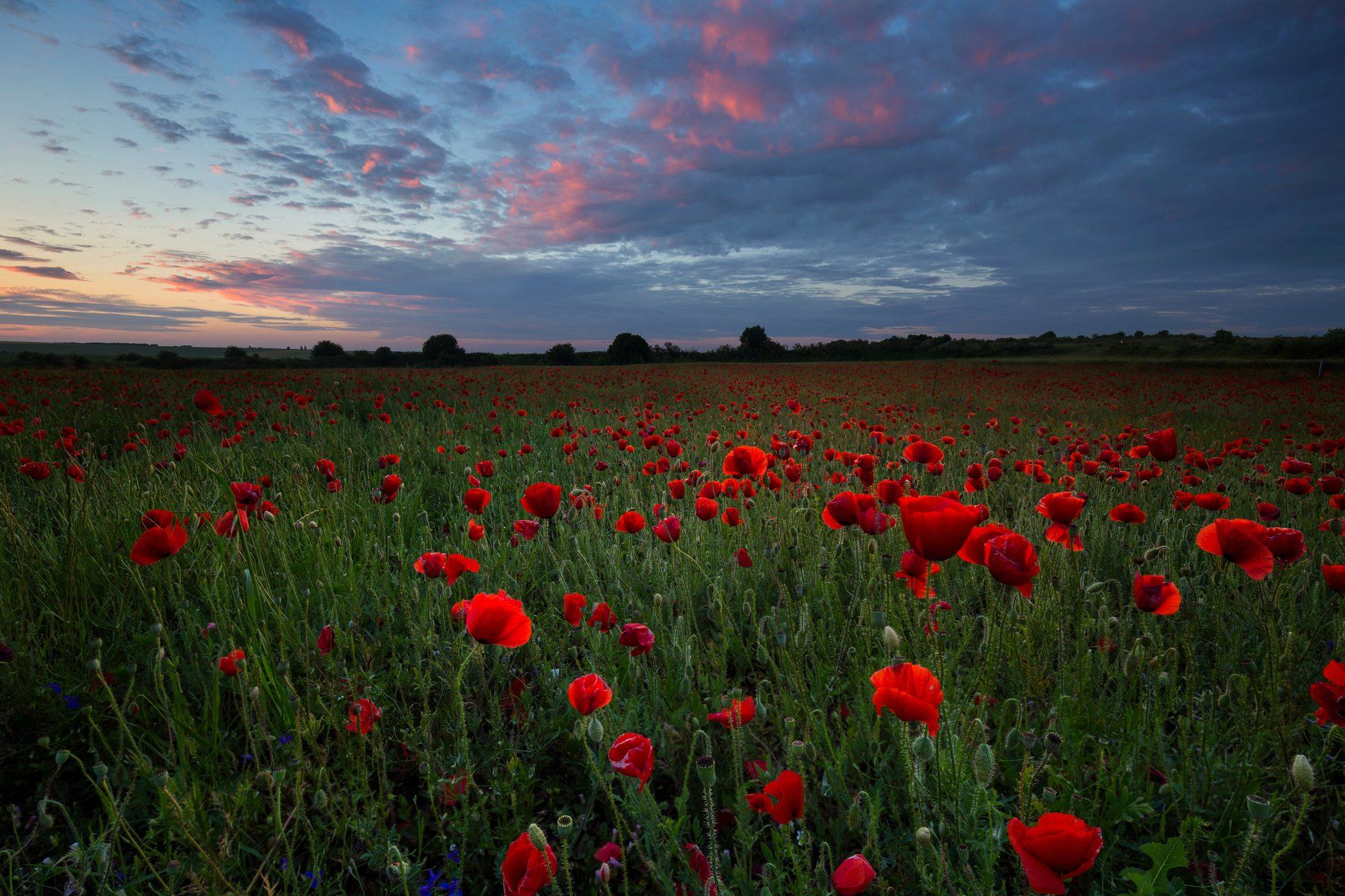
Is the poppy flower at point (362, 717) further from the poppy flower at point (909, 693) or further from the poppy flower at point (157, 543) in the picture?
the poppy flower at point (909, 693)

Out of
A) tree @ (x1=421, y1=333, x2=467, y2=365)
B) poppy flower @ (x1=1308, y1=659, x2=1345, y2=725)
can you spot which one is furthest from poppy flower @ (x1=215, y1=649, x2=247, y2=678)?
tree @ (x1=421, y1=333, x2=467, y2=365)

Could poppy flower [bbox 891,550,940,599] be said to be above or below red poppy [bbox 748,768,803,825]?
above

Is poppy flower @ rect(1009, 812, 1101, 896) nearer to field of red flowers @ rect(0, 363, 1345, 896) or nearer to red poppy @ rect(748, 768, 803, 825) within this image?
field of red flowers @ rect(0, 363, 1345, 896)

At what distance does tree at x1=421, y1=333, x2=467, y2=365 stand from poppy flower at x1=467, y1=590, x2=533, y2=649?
28.8 meters

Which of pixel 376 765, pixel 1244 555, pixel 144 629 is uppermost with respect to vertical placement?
pixel 1244 555

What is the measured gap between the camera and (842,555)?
3.32m

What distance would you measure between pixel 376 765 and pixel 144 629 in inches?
56.5

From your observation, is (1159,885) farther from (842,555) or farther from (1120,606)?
(842,555)

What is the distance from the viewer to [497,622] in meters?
1.39

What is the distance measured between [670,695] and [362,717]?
103 cm

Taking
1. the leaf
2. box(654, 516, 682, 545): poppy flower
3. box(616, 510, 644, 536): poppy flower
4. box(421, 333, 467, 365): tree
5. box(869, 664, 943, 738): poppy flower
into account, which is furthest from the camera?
box(421, 333, 467, 365): tree

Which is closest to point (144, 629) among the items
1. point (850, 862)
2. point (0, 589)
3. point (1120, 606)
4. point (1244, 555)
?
point (0, 589)

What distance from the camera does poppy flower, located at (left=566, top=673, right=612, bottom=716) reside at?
1262 mm

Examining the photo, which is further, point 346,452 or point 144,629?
point 346,452
